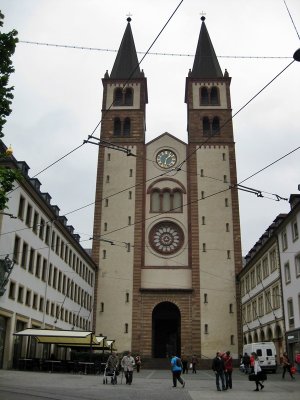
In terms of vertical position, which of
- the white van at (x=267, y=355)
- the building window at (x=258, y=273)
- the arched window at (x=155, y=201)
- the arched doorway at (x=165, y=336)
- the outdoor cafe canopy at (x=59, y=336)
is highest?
the arched window at (x=155, y=201)

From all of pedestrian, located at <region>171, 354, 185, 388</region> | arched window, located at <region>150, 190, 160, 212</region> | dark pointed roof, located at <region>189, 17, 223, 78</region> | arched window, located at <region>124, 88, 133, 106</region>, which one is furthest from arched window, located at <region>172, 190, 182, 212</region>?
pedestrian, located at <region>171, 354, 185, 388</region>

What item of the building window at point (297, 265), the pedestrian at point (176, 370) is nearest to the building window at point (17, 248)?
the pedestrian at point (176, 370)

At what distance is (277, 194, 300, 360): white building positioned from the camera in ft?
118

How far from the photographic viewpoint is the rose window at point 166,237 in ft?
186

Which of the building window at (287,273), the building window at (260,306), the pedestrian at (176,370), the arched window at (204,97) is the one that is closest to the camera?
the pedestrian at (176,370)

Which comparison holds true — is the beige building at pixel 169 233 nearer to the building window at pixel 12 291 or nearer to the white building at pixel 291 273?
the white building at pixel 291 273

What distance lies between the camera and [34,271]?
124 feet

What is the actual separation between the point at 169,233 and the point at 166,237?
1.87 ft

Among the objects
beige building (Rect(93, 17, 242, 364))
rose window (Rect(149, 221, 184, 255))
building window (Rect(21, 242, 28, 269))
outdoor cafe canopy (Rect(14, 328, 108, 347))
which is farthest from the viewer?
rose window (Rect(149, 221, 184, 255))

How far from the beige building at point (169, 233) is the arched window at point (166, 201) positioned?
11 centimetres

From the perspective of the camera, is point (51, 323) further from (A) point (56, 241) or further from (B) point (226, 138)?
(B) point (226, 138)

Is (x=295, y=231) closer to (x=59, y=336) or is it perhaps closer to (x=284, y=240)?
(x=284, y=240)

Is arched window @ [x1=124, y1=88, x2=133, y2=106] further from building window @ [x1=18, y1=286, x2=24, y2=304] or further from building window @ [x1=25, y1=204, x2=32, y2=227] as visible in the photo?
building window @ [x1=18, y1=286, x2=24, y2=304]

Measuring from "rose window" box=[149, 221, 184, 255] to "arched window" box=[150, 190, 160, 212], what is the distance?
177 centimetres
